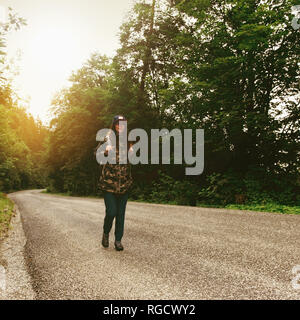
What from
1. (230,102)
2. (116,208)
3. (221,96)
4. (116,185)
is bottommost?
(116,208)

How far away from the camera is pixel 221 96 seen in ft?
42.4

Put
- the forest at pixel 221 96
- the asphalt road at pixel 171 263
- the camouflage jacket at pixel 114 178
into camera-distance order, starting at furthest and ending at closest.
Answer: the forest at pixel 221 96 → the camouflage jacket at pixel 114 178 → the asphalt road at pixel 171 263

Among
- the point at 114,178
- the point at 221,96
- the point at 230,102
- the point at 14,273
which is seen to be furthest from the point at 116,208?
the point at 221,96

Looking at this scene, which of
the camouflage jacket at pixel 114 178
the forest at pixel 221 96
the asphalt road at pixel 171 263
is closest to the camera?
the asphalt road at pixel 171 263

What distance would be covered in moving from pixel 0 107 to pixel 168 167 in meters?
10.00

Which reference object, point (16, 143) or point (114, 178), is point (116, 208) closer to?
point (114, 178)

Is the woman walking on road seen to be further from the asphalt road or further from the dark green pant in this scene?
the asphalt road

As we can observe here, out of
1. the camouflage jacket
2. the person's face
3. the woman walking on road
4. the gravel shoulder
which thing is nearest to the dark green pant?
the woman walking on road

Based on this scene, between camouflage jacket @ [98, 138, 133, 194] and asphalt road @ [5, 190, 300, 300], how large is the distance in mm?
1072

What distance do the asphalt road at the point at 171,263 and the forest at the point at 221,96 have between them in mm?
3396

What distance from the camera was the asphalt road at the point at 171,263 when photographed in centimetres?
289

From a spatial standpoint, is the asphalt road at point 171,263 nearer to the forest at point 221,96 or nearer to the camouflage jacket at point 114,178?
the camouflage jacket at point 114,178

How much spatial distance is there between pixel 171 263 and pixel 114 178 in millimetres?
1612

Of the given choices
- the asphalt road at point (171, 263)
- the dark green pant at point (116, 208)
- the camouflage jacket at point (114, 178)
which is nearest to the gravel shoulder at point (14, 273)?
the asphalt road at point (171, 263)
